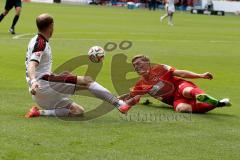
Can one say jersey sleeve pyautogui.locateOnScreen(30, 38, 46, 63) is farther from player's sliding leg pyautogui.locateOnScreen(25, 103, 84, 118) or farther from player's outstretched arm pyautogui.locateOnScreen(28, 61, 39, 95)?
player's sliding leg pyautogui.locateOnScreen(25, 103, 84, 118)

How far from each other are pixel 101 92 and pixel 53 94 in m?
0.70

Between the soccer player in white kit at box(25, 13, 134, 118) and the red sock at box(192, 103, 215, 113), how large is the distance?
118 cm

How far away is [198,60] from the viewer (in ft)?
67.6

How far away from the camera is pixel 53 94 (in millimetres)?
10344

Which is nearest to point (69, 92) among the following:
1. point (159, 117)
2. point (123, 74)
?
point (159, 117)

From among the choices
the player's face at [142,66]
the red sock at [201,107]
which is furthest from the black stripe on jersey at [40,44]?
the red sock at [201,107]

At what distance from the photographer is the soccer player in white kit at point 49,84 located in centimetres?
1019

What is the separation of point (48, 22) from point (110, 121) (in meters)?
1.67

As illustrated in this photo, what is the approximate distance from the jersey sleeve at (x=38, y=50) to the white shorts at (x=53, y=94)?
39 centimetres

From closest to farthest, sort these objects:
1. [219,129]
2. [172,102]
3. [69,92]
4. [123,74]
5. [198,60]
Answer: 1. [219,129]
2. [69,92]
3. [172,102]
4. [123,74]
5. [198,60]

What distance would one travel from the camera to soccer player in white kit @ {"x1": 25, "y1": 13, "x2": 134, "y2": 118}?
10.2 meters

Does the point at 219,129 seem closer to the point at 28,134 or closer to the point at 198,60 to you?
the point at 28,134

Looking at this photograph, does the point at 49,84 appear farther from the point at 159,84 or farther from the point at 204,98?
the point at 204,98

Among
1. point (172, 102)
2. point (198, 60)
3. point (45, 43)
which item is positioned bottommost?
point (198, 60)
